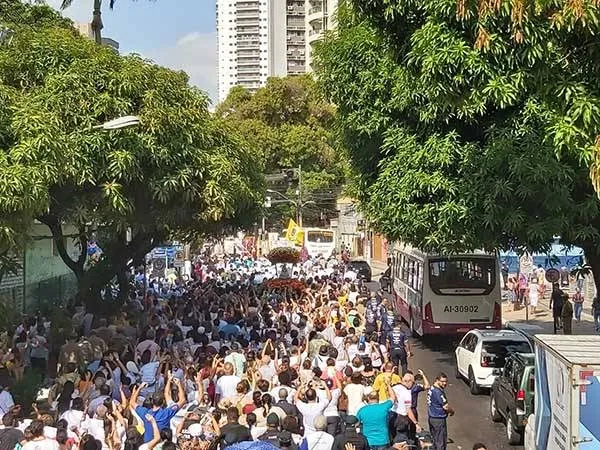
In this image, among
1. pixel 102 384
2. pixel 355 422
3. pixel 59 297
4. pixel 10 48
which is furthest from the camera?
pixel 59 297

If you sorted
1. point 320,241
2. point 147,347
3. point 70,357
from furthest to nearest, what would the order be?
1. point 320,241
2. point 147,347
3. point 70,357

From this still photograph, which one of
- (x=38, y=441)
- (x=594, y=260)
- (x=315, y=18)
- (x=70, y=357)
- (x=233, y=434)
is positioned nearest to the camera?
A: (x=38, y=441)

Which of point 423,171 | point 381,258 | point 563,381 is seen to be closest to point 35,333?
point 423,171

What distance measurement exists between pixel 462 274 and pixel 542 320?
7887 mm

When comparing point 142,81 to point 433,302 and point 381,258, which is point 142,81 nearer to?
point 433,302

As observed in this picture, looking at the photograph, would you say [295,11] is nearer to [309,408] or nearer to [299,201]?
[299,201]

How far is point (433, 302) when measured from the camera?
21.4 meters

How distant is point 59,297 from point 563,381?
21.9 m

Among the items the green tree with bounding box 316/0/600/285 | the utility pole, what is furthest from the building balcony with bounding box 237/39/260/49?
the green tree with bounding box 316/0/600/285

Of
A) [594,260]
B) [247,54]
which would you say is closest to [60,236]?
[594,260]

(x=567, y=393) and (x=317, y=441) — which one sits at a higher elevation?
(x=567, y=393)

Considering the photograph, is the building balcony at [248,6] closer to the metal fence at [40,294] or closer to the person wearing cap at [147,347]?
the metal fence at [40,294]

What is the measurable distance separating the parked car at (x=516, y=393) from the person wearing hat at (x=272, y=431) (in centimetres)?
440

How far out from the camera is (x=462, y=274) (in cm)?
2145
